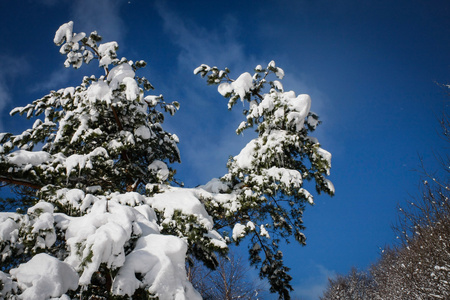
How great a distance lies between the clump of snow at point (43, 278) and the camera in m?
1.81


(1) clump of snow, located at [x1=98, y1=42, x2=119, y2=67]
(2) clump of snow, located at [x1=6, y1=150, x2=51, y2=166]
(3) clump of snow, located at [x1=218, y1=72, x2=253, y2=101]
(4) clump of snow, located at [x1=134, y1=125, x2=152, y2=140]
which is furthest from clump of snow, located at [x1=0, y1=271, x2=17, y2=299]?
(3) clump of snow, located at [x1=218, y1=72, x2=253, y2=101]

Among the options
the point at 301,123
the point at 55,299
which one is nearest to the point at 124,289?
the point at 55,299

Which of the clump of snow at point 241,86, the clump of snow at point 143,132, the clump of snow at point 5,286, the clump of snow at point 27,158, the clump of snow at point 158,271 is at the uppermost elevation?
the clump of snow at point 241,86

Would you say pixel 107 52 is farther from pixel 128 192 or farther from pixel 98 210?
pixel 98 210

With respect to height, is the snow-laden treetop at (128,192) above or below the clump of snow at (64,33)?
below

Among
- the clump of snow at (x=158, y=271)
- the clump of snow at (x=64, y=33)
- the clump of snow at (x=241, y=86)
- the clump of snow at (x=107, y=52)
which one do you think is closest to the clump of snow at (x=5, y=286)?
the clump of snow at (x=158, y=271)

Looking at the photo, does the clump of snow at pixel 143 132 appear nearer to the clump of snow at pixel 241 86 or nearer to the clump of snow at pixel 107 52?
the clump of snow at pixel 107 52

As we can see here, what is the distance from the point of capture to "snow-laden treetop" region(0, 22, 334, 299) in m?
2.17

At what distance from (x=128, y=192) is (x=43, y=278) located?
2992mm

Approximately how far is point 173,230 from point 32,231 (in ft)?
7.00

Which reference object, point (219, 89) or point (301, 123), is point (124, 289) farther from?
point (219, 89)

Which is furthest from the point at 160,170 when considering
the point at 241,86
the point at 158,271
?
the point at 158,271

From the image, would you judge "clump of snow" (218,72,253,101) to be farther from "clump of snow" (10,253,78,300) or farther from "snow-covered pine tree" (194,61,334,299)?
"clump of snow" (10,253,78,300)

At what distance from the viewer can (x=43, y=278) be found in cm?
187
